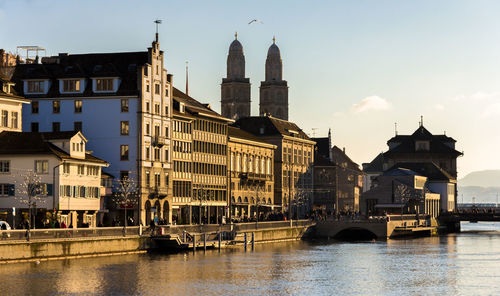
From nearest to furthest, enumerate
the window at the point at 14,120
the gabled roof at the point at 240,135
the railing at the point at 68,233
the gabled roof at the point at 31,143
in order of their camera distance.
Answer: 1. the railing at the point at 68,233
2. the gabled roof at the point at 31,143
3. the window at the point at 14,120
4. the gabled roof at the point at 240,135

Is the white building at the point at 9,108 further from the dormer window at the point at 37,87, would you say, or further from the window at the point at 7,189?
the dormer window at the point at 37,87

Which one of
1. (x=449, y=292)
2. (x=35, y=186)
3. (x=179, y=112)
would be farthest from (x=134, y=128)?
(x=449, y=292)

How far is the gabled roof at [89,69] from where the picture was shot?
127 meters

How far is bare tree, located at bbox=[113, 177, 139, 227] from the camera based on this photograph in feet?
395

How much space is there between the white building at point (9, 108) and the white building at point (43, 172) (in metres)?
2.53

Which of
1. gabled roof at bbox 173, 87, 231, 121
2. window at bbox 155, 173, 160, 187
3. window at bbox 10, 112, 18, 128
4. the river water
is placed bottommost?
the river water

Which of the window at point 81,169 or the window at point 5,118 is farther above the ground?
the window at point 5,118

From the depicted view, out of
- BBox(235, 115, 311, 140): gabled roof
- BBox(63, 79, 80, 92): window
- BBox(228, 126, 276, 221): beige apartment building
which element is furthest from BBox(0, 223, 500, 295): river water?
BBox(235, 115, 311, 140): gabled roof

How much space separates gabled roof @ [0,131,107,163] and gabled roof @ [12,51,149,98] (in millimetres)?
17321

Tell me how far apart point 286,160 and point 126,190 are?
7205cm

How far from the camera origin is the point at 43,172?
349 feet

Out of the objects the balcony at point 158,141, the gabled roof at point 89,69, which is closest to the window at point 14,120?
the gabled roof at point 89,69

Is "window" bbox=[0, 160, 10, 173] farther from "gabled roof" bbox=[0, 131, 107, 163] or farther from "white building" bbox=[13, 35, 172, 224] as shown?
"white building" bbox=[13, 35, 172, 224]


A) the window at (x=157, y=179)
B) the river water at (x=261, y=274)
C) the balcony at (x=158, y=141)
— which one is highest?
the balcony at (x=158, y=141)
